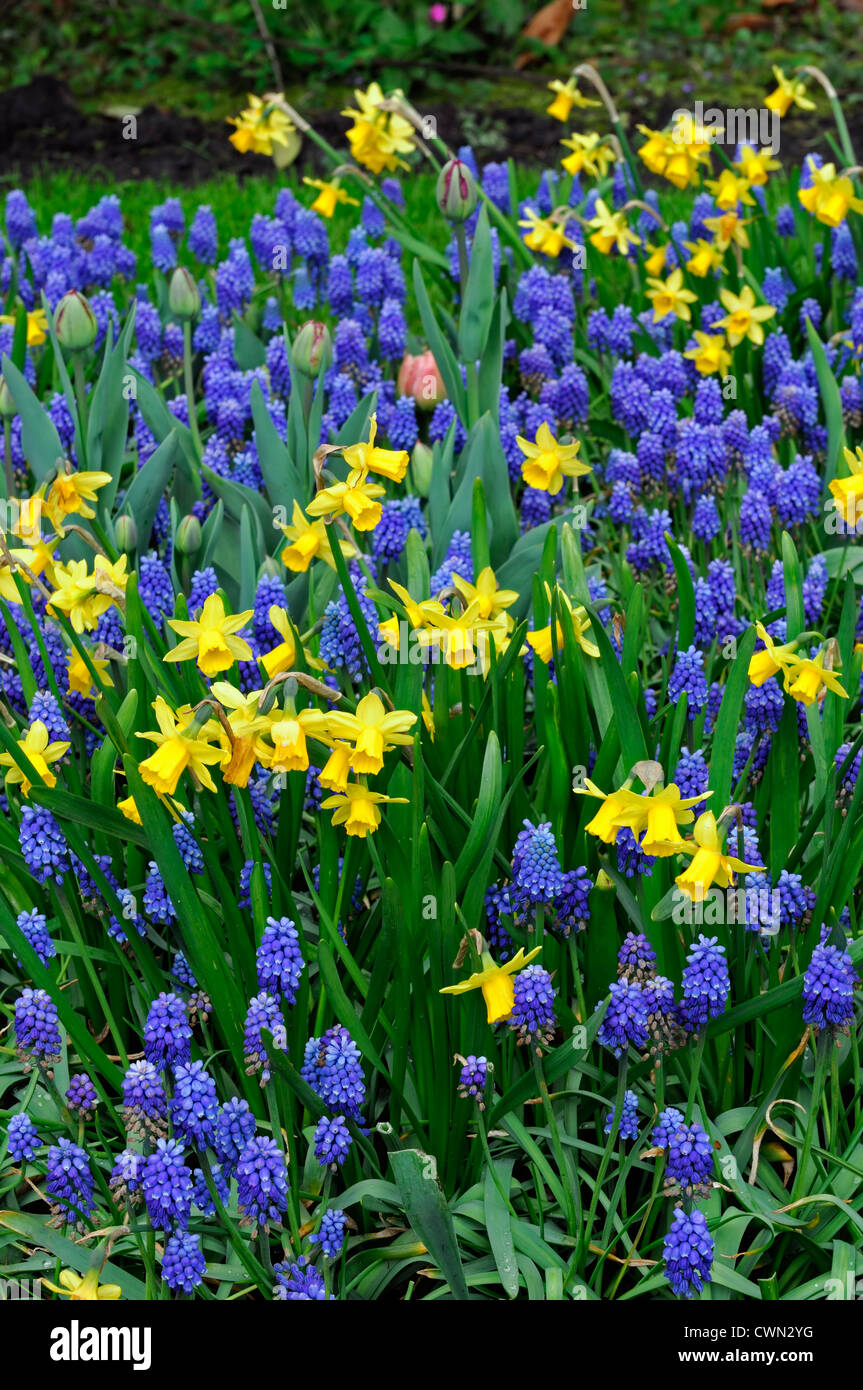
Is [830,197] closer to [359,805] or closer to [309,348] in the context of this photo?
[309,348]

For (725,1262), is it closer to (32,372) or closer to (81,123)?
(32,372)

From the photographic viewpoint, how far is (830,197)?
3.54 meters

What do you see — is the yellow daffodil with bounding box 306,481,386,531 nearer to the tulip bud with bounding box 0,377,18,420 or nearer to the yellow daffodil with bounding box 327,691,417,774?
the yellow daffodil with bounding box 327,691,417,774

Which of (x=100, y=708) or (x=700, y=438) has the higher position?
(x=700, y=438)

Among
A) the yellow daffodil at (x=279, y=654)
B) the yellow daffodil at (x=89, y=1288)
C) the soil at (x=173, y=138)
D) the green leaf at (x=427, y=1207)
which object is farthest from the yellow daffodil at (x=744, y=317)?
the soil at (x=173, y=138)

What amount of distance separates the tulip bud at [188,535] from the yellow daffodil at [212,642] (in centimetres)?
78

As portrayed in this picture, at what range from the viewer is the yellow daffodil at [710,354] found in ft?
11.3

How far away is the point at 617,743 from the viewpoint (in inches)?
78.7

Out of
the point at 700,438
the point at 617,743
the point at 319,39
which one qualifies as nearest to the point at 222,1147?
the point at 617,743

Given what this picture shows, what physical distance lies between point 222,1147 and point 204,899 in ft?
1.32

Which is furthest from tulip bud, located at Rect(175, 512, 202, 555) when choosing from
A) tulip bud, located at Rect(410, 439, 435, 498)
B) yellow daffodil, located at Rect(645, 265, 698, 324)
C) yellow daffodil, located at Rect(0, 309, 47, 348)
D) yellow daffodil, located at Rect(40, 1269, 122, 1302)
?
yellow daffodil, located at Rect(645, 265, 698, 324)

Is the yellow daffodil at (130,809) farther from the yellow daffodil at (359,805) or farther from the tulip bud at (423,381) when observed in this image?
the tulip bud at (423,381)

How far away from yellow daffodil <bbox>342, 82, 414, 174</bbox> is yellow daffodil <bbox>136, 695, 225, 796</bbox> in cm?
232
